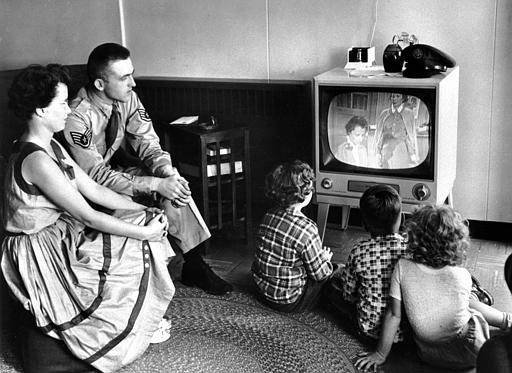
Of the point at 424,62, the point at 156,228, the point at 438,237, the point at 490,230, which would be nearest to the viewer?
the point at 438,237

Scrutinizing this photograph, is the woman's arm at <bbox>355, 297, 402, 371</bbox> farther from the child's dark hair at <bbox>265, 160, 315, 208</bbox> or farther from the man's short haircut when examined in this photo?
the man's short haircut

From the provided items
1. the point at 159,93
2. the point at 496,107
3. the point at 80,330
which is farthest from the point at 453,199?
the point at 80,330

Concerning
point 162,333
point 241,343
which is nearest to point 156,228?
point 162,333

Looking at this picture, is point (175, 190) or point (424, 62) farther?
point (424, 62)

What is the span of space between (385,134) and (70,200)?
1.29 meters

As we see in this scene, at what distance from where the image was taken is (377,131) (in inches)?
113

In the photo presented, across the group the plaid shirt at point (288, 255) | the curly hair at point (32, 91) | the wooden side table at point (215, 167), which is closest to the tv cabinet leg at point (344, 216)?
the wooden side table at point (215, 167)

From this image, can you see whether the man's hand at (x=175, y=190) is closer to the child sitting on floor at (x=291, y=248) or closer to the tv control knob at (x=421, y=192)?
the child sitting on floor at (x=291, y=248)

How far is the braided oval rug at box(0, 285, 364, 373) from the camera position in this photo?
231 cm

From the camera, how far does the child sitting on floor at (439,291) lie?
2123 mm

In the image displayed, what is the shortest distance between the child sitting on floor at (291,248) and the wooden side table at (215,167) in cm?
67

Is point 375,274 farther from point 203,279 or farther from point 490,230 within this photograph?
point 490,230

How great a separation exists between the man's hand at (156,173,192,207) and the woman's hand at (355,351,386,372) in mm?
873

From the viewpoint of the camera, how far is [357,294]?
2504 mm
